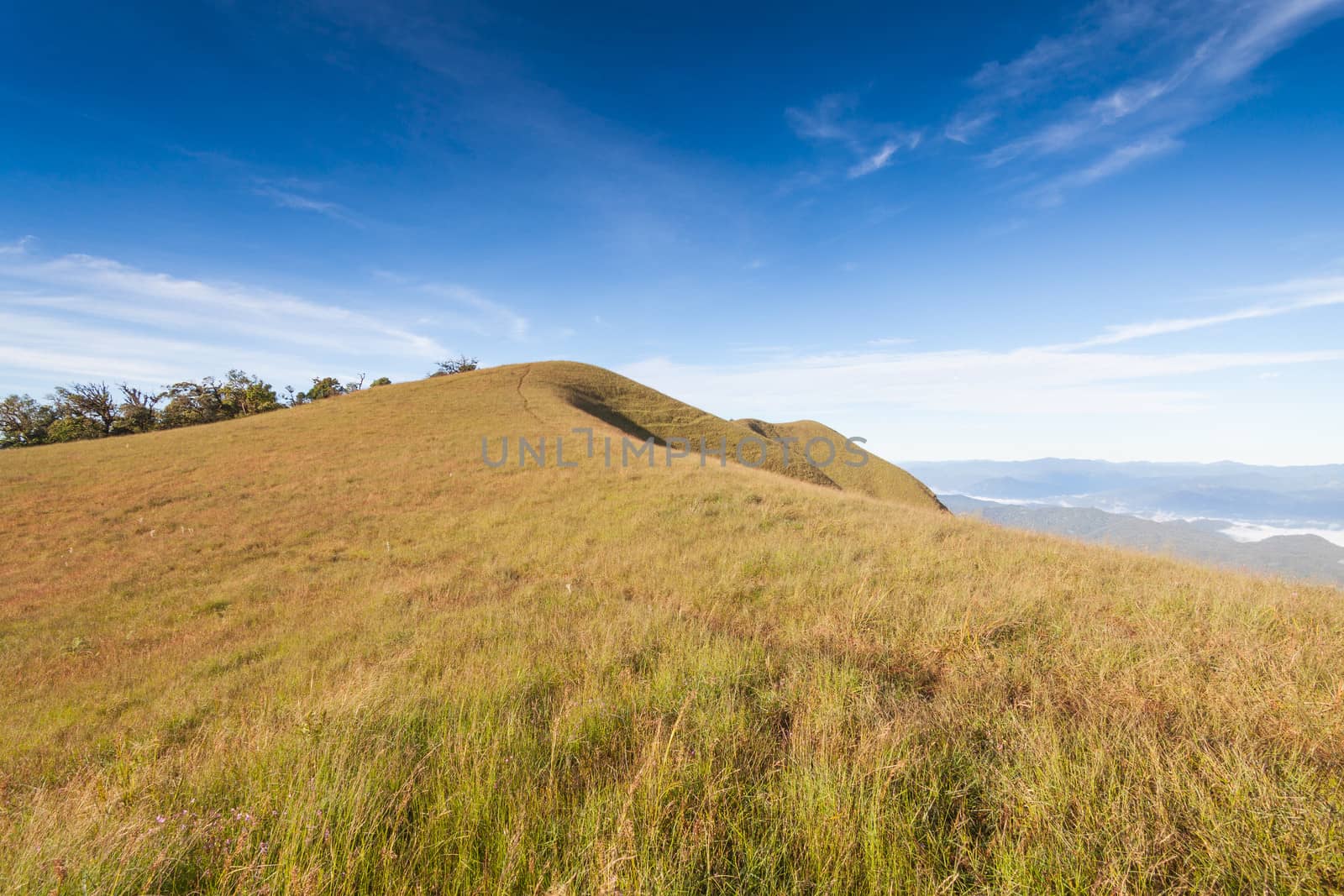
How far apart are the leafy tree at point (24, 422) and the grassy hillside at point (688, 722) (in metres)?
55.8

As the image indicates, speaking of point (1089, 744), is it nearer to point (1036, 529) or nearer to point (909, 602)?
point (909, 602)

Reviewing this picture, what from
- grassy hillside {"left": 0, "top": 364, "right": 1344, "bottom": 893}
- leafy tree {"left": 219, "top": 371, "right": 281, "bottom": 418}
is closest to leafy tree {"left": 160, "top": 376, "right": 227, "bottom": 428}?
leafy tree {"left": 219, "top": 371, "right": 281, "bottom": 418}

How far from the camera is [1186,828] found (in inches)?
101

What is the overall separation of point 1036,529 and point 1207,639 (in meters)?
8.02

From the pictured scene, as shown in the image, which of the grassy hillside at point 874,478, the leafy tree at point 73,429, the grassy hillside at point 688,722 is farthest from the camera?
the grassy hillside at point 874,478

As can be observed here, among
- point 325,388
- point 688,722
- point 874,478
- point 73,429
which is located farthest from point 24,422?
point 874,478

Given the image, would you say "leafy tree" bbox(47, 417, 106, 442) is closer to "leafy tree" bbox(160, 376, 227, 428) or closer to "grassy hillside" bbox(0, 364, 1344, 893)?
"leafy tree" bbox(160, 376, 227, 428)

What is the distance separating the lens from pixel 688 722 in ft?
11.6

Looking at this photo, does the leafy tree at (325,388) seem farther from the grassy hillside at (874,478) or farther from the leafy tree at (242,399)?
the grassy hillside at (874,478)

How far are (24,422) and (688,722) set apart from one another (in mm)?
74899

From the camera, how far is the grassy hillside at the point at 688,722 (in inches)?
91.7

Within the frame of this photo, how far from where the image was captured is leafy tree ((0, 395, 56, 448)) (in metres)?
44.8

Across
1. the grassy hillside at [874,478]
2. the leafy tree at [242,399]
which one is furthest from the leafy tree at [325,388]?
the grassy hillside at [874,478]

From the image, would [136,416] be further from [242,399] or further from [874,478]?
[874,478]
